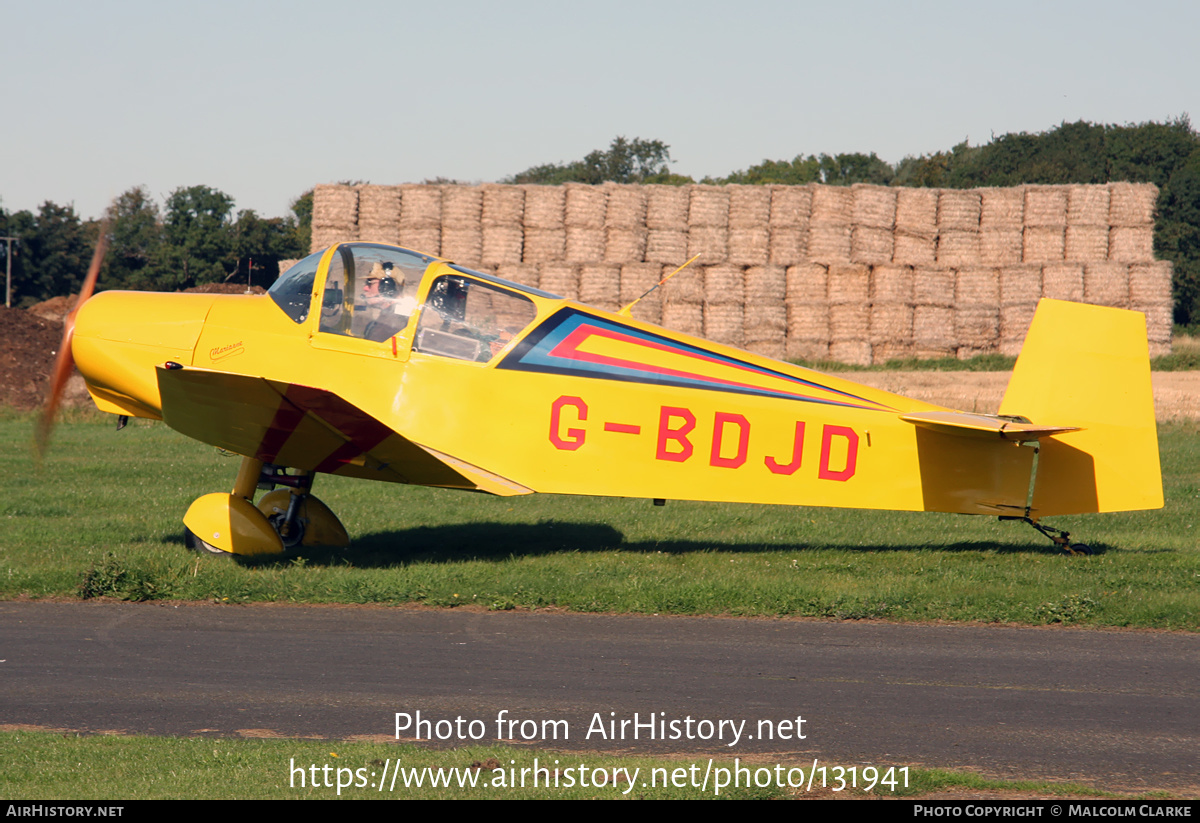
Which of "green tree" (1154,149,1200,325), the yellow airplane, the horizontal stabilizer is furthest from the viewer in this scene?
"green tree" (1154,149,1200,325)

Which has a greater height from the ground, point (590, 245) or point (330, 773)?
point (590, 245)

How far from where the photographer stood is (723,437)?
843 cm

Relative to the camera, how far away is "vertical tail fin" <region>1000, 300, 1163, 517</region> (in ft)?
28.2

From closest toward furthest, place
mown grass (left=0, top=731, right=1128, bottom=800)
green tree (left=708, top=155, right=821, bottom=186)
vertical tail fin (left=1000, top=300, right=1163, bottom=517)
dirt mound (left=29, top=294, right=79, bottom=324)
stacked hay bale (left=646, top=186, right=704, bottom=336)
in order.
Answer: mown grass (left=0, top=731, right=1128, bottom=800) → vertical tail fin (left=1000, top=300, right=1163, bottom=517) → stacked hay bale (left=646, top=186, right=704, bottom=336) → dirt mound (left=29, top=294, right=79, bottom=324) → green tree (left=708, top=155, right=821, bottom=186)

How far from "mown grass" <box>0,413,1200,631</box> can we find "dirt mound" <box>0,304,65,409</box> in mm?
11741

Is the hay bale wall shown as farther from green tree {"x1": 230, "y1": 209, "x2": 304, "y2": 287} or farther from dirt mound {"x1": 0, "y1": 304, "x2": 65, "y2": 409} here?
green tree {"x1": 230, "y1": 209, "x2": 304, "y2": 287}

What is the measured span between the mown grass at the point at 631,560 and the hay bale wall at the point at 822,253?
10264 millimetres

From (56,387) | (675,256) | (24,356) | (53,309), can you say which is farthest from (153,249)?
(56,387)

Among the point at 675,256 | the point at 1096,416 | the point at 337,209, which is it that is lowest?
the point at 1096,416

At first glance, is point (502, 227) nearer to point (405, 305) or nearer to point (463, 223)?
point (463, 223)

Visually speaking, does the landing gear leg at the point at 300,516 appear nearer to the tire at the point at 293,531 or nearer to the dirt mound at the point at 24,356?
the tire at the point at 293,531

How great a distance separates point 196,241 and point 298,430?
3502 centimetres

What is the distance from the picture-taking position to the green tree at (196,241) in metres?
39.5

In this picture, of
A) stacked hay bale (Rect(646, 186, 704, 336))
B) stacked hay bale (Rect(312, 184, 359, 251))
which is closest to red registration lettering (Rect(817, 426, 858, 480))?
stacked hay bale (Rect(646, 186, 704, 336))
